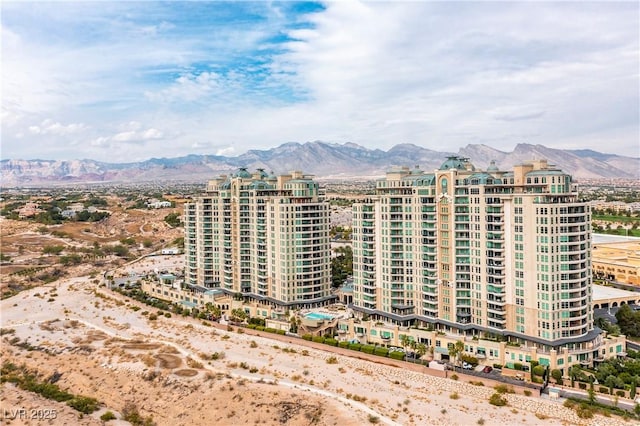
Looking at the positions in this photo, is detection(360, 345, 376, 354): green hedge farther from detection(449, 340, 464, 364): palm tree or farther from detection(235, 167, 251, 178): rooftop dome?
detection(235, 167, 251, 178): rooftop dome

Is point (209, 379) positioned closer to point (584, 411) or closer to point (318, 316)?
point (318, 316)

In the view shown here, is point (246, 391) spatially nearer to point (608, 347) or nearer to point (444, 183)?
point (444, 183)

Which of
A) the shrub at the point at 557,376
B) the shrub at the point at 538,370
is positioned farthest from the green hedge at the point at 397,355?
the shrub at the point at 557,376

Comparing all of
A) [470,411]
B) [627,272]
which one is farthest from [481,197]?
[627,272]

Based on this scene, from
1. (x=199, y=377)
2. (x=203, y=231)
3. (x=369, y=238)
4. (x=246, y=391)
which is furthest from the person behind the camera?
(x=203, y=231)

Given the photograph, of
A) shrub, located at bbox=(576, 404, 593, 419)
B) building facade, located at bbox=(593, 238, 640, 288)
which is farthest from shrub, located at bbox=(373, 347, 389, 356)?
building facade, located at bbox=(593, 238, 640, 288)
